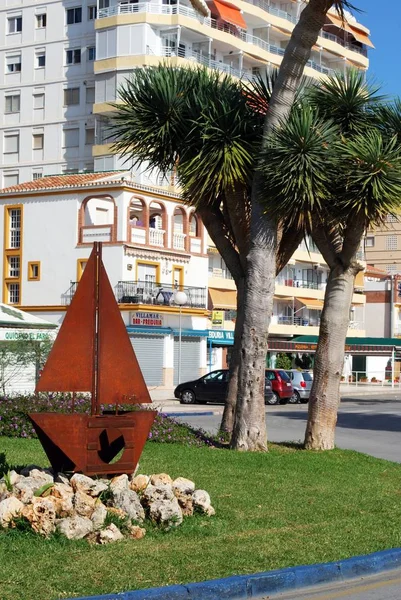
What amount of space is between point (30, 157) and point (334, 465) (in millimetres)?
57312

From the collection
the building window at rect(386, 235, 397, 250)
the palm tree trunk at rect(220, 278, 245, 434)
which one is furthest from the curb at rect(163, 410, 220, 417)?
the building window at rect(386, 235, 397, 250)

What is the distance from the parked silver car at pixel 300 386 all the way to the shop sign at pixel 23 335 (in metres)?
17.9

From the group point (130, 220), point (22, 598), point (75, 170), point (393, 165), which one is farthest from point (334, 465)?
point (75, 170)

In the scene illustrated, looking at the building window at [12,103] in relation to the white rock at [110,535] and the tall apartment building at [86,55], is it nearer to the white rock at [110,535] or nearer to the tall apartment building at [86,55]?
the tall apartment building at [86,55]

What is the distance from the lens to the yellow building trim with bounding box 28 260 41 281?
55209 millimetres

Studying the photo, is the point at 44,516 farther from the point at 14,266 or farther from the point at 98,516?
the point at 14,266

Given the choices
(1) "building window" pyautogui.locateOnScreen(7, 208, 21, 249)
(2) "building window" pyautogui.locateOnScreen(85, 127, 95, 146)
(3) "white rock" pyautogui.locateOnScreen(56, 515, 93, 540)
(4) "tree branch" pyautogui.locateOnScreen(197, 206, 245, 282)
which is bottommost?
(3) "white rock" pyautogui.locateOnScreen(56, 515, 93, 540)

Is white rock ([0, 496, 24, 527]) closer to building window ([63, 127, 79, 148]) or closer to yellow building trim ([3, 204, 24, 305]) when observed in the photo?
yellow building trim ([3, 204, 24, 305])

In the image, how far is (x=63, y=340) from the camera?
10883 millimetres

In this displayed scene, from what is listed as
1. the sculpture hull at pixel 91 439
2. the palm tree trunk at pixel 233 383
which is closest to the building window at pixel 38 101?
the palm tree trunk at pixel 233 383

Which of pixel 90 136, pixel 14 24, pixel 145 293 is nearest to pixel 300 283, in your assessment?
pixel 90 136

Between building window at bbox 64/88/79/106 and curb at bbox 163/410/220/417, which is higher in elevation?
building window at bbox 64/88/79/106

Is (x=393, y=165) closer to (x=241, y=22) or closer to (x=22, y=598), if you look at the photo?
(x=22, y=598)

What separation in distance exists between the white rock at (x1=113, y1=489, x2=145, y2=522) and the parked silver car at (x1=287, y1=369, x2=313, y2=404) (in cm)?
3544
